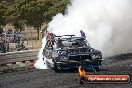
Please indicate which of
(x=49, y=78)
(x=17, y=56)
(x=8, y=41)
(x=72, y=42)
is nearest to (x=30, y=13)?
(x=8, y=41)

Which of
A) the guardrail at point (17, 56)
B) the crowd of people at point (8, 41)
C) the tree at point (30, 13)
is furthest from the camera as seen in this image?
the tree at point (30, 13)

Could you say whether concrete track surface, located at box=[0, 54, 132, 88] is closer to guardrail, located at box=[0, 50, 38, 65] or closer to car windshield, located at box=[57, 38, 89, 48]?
car windshield, located at box=[57, 38, 89, 48]

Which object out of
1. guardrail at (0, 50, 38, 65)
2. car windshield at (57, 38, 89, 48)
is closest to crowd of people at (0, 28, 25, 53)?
guardrail at (0, 50, 38, 65)

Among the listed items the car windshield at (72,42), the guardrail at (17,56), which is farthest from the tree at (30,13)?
the car windshield at (72,42)

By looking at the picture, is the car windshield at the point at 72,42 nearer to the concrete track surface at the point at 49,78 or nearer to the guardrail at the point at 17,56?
the concrete track surface at the point at 49,78

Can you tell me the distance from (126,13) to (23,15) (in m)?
20.0

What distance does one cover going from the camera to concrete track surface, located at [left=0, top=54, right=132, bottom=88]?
43.9 feet

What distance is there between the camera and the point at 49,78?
49.9ft

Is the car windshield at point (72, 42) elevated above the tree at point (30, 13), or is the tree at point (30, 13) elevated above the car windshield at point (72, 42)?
the tree at point (30, 13)

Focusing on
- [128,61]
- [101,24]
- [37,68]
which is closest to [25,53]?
[37,68]

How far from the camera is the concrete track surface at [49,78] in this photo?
43.9 ft

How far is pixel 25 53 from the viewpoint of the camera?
794 inches

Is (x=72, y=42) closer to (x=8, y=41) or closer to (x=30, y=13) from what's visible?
(x=8, y=41)

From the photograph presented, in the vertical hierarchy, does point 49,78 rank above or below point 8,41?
below
